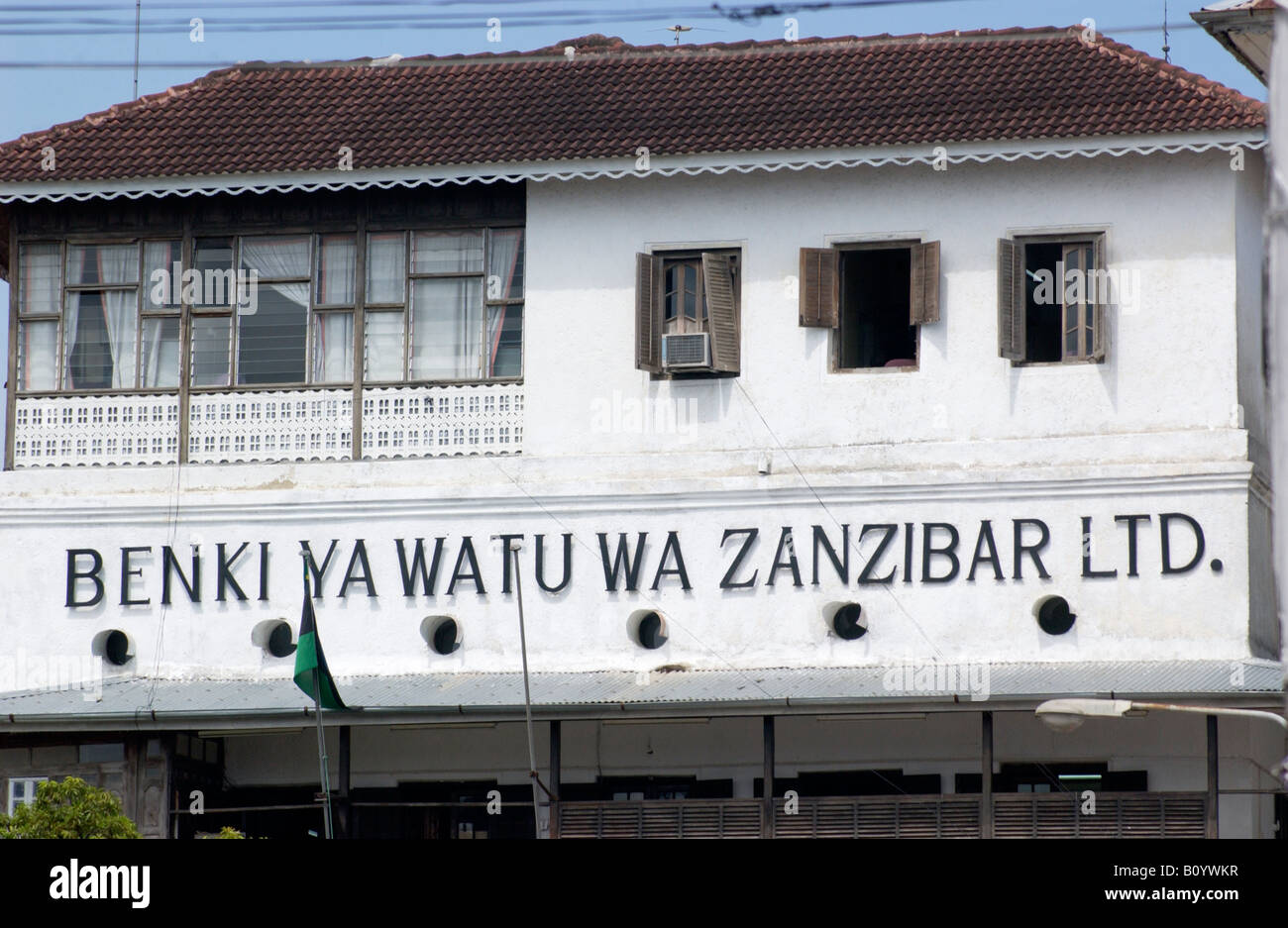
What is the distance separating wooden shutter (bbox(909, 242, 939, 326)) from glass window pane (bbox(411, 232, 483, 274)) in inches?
185

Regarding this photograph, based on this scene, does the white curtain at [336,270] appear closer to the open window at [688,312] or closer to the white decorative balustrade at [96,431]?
the white decorative balustrade at [96,431]

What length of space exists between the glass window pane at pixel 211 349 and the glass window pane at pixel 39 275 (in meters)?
1.74

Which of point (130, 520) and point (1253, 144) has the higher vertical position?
point (1253, 144)

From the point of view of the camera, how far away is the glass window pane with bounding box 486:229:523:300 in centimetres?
2603

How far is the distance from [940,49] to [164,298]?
8972 mm

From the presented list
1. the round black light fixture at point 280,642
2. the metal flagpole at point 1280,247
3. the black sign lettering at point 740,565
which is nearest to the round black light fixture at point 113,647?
the round black light fixture at point 280,642

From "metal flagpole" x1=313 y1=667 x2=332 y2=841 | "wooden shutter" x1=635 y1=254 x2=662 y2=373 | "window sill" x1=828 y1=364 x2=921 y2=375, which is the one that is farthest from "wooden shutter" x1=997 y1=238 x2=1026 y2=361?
"metal flagpole" x1=313 y1=667 x2=332 y2=841

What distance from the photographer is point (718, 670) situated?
24.6 m

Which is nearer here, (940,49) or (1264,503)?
(1264,503)

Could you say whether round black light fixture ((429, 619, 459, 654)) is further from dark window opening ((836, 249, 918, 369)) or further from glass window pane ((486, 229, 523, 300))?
dark window opening ((836, 249, 918, 369))

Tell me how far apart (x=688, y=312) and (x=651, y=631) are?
3.39 m

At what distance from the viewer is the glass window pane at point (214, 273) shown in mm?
26578
